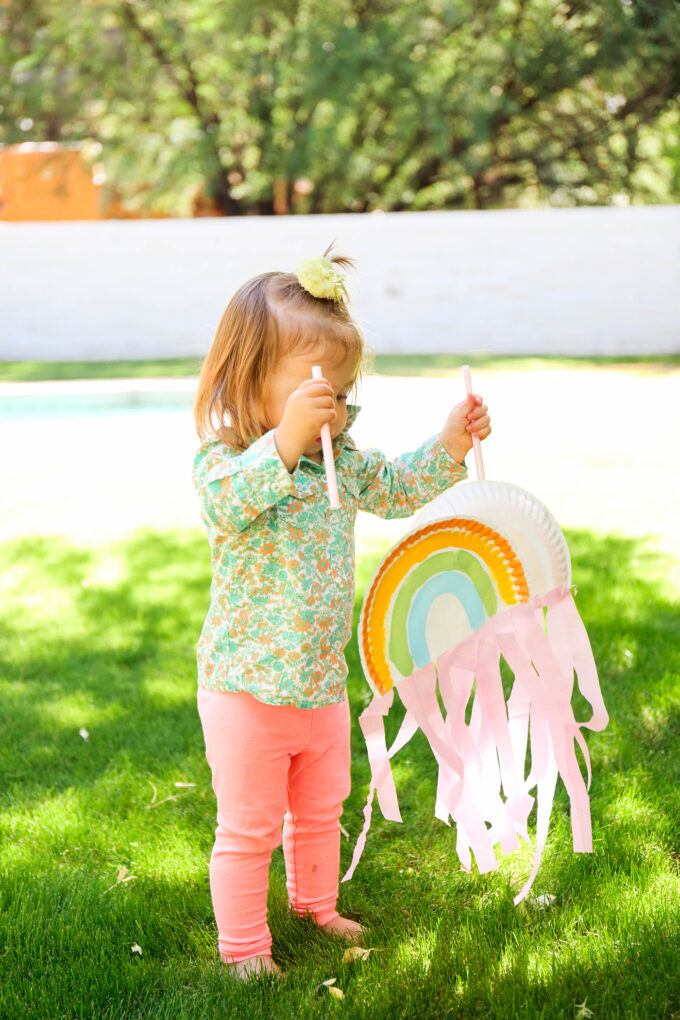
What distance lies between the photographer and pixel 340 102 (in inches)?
637

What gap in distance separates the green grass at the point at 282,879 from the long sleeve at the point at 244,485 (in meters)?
0.73

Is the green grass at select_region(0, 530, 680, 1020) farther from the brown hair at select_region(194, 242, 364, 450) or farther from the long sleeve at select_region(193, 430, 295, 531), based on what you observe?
the brown hair at select_region(194, 242, 364, 450)

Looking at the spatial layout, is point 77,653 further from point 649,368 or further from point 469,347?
point 469,347

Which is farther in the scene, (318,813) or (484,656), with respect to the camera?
(318,813)

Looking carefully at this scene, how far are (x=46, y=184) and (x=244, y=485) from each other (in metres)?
19.3

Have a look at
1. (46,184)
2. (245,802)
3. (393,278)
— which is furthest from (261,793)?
(46,184)

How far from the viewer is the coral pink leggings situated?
1.63 meters

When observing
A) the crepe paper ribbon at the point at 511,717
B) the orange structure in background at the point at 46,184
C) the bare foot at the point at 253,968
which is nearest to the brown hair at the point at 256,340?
the crepe paper ribbon at the point at 511,717

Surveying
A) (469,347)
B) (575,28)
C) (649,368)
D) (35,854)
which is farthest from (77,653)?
(575,28)

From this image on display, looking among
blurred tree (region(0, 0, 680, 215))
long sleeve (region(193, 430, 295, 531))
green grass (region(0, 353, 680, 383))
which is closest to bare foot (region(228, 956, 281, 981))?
long sleeve (region(193, 430, 295, 531))

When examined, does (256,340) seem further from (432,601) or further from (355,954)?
(355,954)

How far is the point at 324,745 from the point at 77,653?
1620mm

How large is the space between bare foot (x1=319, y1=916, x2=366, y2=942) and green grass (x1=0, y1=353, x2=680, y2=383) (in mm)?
8845

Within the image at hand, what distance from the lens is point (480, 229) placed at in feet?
44.4
